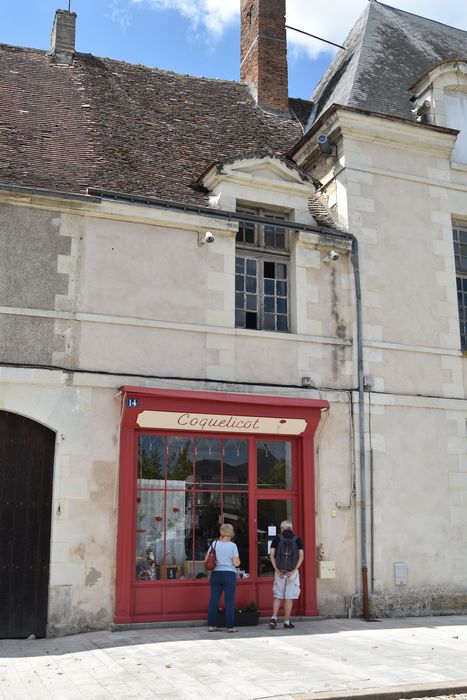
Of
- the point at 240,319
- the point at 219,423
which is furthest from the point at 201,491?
the point at 240,319

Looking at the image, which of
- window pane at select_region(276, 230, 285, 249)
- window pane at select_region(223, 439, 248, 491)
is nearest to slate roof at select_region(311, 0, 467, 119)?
window pane at select_region(276, 230, 285, 249)

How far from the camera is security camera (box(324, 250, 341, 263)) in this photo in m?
10.8

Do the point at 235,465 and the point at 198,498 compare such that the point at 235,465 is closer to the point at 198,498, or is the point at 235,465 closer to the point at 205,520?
the point at 198,498

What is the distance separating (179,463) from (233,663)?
3.06 m

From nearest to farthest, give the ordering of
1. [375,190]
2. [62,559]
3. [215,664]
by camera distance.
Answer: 1. [215,664]
2. [62,559]
3. [375,190]

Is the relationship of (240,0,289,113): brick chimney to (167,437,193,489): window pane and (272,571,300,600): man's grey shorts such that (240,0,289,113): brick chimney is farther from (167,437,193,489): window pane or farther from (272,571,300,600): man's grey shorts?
(272,571,300,600): man's grey shorts

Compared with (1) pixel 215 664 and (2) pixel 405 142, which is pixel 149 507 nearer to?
(1) pixel 215 664

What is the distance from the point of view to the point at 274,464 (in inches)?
399

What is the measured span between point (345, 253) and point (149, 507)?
15.3ft

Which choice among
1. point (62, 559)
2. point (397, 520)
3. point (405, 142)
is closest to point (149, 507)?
point (62, 559)

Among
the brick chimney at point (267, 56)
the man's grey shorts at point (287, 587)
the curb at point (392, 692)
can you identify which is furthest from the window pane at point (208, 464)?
the brick chimney at point (267, 56)

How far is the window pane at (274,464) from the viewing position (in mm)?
10055

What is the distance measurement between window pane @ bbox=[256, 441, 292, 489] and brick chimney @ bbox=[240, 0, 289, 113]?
6938 mm

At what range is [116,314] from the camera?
31.2 feet
